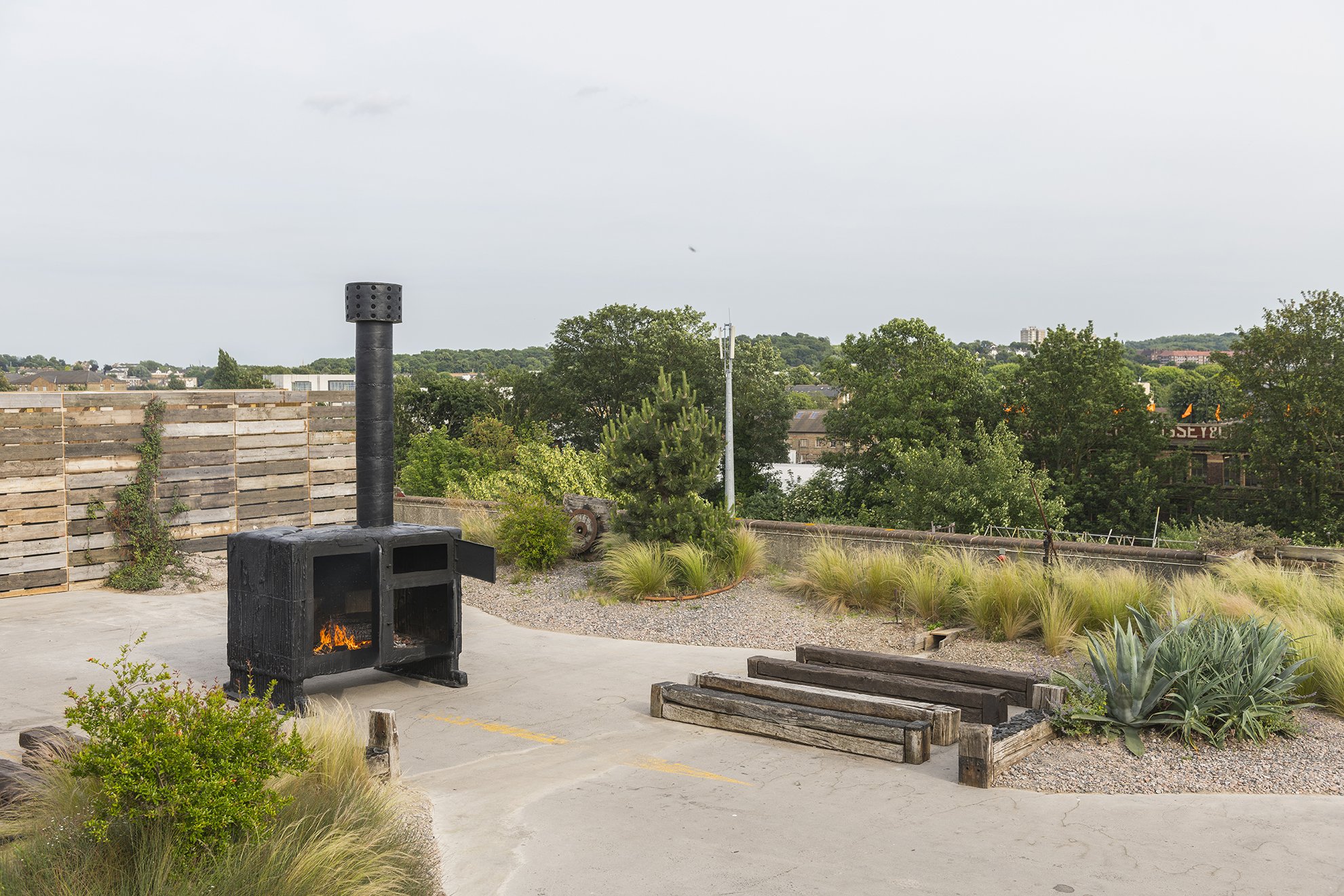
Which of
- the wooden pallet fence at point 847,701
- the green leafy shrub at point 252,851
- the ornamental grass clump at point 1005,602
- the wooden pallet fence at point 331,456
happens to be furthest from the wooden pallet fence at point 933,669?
the wooden pallet fence at point 331,456

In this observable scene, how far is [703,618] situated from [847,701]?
4996 mm

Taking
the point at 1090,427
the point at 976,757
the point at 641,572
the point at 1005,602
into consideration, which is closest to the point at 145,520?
the point at 641,572

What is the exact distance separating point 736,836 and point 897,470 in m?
39.7

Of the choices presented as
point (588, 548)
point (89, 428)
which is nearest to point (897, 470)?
point (588, 548)

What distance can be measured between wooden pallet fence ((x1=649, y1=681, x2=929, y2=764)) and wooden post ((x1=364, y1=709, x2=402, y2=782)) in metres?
2.65

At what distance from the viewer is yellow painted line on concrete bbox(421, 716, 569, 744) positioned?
8656 mm

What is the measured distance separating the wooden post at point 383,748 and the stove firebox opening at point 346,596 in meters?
2.87

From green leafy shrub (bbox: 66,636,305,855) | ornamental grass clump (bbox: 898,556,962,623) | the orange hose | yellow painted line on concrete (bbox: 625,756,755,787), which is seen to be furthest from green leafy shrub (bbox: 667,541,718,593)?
green leafy shrub (bbox: 66,636,305,855)

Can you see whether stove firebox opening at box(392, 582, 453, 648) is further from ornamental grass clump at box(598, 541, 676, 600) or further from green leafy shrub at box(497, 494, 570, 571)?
green leafy shrub at box(497, 494, 570, 571)

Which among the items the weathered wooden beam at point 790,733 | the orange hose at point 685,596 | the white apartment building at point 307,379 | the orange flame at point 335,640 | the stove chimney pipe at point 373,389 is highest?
the white apartment building at point 307,379

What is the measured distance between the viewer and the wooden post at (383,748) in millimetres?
6957

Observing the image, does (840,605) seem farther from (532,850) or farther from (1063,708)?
(532,850)

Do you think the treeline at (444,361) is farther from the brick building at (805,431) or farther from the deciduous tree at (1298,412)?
the deciduous tree at (1298,412)

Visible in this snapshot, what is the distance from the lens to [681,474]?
15.2 m
